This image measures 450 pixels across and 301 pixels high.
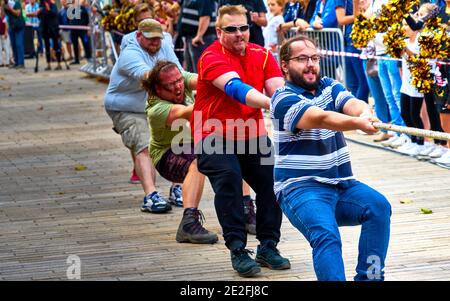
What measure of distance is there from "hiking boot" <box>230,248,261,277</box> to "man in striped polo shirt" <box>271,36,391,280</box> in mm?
1018

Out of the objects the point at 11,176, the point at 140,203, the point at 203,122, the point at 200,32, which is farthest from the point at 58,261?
the point at 200,32

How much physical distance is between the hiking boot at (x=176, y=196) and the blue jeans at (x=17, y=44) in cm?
2087

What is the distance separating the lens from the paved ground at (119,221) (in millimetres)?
8148

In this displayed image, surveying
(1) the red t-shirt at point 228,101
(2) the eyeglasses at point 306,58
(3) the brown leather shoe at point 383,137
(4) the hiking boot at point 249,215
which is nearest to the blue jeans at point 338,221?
(2) the eyeglasses at point 306,58

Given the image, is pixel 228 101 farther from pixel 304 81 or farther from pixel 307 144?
pixel 307 144

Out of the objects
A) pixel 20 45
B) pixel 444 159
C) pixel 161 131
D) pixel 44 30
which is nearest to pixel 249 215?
pixel 161 131

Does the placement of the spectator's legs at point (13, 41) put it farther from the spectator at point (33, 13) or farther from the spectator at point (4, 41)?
the spectator at point (33, 13)

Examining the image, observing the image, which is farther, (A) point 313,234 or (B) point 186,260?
(B) point 186,260

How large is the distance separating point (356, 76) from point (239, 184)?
24.2ft

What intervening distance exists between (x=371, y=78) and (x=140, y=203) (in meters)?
4.46

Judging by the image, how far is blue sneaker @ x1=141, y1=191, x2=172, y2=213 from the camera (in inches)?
409

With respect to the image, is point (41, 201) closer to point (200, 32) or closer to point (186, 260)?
point (186, 260)

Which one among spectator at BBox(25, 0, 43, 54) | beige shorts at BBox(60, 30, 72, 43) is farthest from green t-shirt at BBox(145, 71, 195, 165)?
spectator at BBox(25, 0, 43, 54)

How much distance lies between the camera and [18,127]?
17.8 metres
